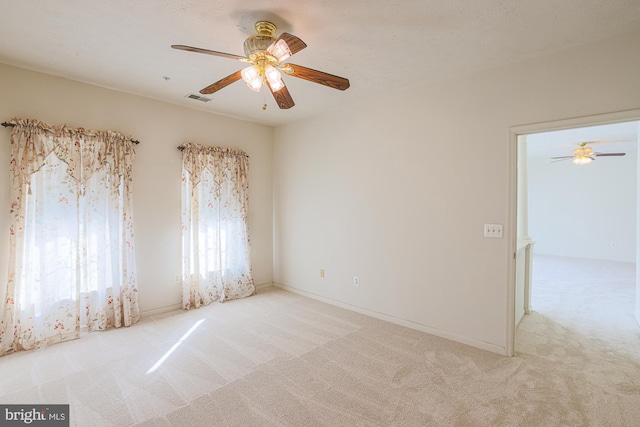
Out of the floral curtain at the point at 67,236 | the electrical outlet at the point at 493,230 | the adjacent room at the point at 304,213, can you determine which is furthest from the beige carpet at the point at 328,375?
the electrical outlet at the point at 493,230

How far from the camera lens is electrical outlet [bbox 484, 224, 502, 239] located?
9.09ft

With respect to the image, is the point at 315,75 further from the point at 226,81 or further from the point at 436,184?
the point at 436,184

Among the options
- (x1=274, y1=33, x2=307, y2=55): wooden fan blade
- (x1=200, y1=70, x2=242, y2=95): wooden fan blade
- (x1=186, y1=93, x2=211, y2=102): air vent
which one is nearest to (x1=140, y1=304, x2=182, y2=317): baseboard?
(x1=186, y1=93, x2=211, y2=102): air vent

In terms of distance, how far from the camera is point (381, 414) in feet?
6.42

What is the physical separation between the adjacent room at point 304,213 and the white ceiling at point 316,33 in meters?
0.02

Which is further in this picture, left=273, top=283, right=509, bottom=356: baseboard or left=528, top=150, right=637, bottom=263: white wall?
left=528, top=150, right=637, bottom=263: white wall

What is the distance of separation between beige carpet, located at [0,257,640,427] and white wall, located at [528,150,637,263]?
4.90 meters

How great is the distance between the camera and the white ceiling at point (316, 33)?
6.38ft

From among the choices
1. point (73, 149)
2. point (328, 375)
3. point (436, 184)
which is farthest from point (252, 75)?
point (328, 375)

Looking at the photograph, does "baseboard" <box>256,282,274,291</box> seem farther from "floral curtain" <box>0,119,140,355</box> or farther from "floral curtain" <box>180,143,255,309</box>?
"floral curtain" <box>0,119,140,355</box>

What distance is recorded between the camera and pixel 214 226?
421 centimetres

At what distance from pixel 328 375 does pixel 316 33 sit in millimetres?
2694

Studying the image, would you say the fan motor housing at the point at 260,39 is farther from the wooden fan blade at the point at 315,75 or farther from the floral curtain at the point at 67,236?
the floral curtain at the point at 67,236

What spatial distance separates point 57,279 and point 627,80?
5308 millimetres
